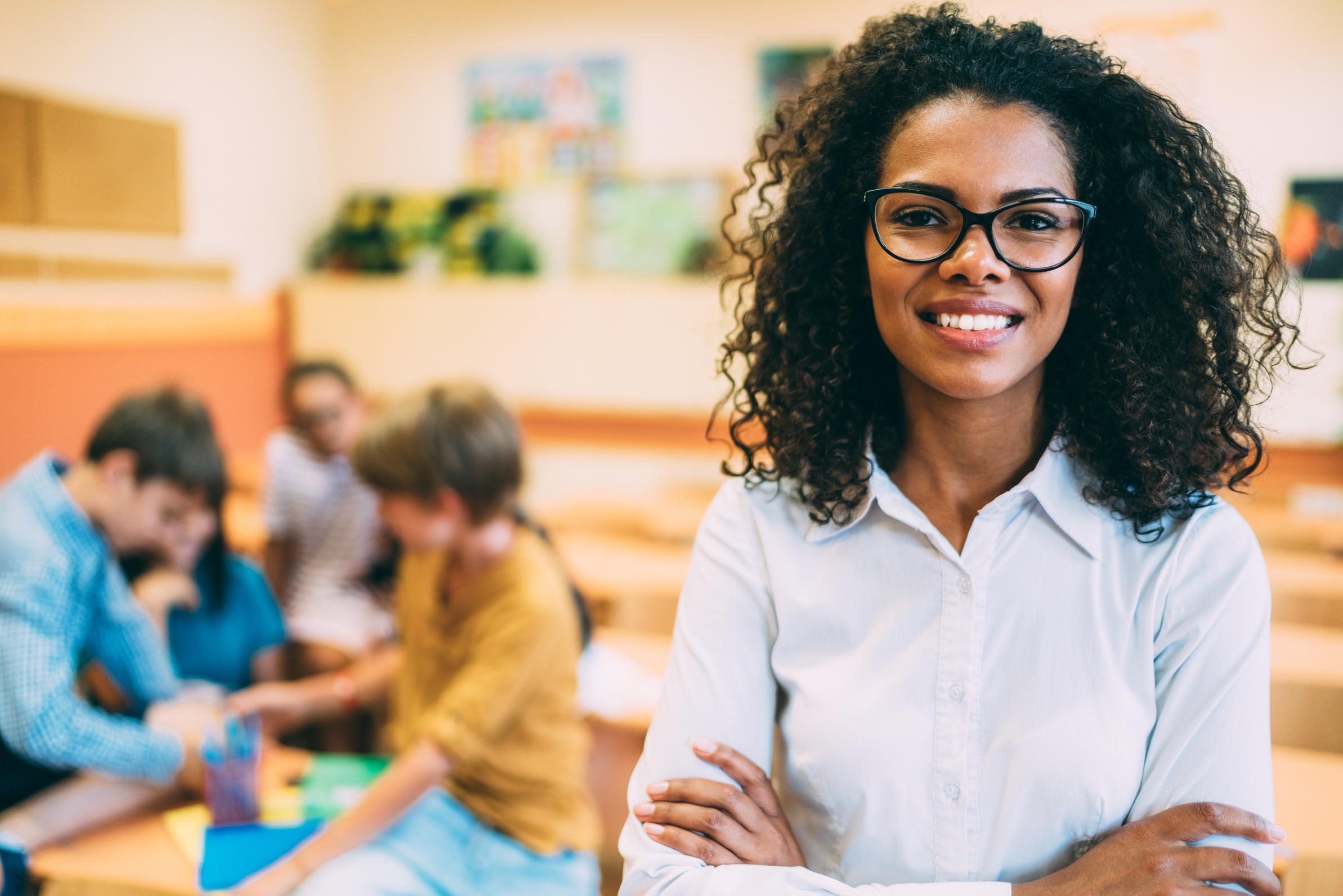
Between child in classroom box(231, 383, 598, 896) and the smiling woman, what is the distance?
59 cm

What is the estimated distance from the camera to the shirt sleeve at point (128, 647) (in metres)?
1.85

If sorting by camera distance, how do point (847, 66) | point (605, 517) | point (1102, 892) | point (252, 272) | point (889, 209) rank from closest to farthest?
1. point (1102, 892)
2. point (889, 209)
3. point (847, 66)
4. point (605, 517)
5. point (252, 272)

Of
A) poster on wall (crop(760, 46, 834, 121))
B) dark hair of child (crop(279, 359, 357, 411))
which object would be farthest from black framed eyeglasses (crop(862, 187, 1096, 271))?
poster on wall (crop(760, 46, 834, 121))

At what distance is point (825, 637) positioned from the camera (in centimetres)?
103

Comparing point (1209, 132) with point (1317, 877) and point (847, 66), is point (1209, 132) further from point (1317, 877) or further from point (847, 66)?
point (1317, 877)

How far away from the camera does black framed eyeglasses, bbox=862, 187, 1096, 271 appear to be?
0.94 m

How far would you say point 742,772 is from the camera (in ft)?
3.34

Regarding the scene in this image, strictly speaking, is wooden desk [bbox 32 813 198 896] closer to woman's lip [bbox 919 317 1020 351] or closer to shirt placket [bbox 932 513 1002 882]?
shirt placket [bbox 932 513 1002 882]

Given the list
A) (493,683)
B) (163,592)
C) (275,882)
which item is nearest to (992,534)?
(493,683)

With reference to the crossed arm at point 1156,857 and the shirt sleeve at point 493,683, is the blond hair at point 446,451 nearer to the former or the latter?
the shirt sleeve at point 493,683

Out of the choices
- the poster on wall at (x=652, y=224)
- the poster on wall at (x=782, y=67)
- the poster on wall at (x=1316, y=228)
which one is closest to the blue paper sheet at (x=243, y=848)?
the poster on wall at (x=652, y=224)

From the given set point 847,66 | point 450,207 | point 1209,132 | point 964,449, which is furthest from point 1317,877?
point 450,207

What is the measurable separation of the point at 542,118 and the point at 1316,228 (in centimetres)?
351

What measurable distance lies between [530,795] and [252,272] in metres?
3.80
